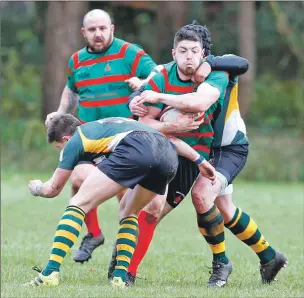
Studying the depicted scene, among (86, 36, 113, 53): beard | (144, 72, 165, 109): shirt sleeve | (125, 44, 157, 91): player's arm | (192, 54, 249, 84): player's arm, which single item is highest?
(86, 36, 113, 53): beard

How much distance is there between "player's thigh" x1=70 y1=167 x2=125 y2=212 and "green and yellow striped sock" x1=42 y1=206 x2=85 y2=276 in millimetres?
85

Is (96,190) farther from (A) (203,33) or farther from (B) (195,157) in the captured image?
(A) (203,33)

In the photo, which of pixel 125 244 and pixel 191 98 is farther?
pixel 125 244

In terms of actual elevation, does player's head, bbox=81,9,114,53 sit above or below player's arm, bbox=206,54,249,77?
above

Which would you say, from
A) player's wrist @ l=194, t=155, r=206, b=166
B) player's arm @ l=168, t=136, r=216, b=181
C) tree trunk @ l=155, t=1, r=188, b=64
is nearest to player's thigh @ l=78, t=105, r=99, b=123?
player's arm @ l=168, t=136, r=216, b=181

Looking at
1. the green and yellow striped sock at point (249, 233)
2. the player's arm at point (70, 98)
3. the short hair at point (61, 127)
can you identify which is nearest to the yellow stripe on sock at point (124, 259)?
the short hair at point (61, 127)

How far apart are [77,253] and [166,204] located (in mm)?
1431

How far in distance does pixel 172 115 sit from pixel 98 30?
201 cm

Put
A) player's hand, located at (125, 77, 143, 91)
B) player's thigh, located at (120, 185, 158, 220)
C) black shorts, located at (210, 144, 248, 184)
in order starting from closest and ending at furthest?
player's thigh, located at (120, 185, 158, 220) → black shorts, located at (210, 144, 248, 184) → player's hand, located at (125, 77, 143, 91)

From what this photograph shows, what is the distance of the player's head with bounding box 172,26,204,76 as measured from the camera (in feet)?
20.5

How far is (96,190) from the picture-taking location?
5934mm

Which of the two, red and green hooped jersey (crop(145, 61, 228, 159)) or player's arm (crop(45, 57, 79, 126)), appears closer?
red and green hooped jersey (crop(145, 61, 228, 159))

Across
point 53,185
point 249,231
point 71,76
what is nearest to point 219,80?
point 249,231

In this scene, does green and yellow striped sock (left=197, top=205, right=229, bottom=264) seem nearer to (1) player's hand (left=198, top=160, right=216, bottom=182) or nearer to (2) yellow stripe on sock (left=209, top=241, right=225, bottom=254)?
(2) yellow stripe on sock (left=209, top=241, right=225, bottom=254)
